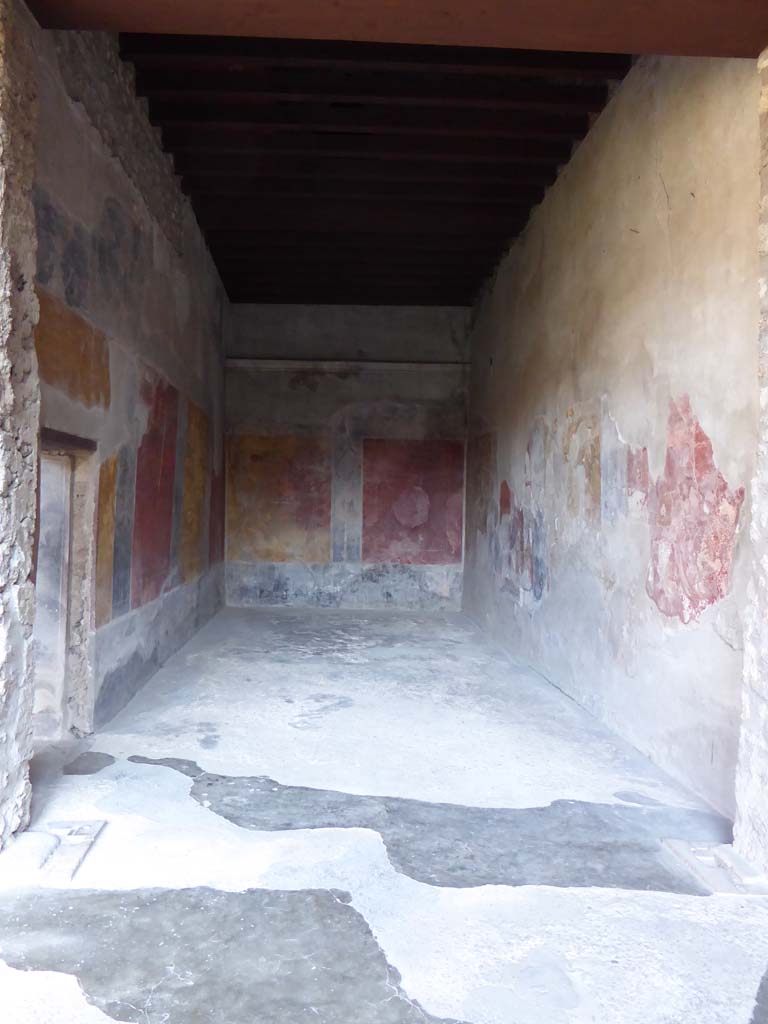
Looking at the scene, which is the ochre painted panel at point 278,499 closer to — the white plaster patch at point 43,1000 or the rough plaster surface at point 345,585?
the rough plaster surface at point 345,585

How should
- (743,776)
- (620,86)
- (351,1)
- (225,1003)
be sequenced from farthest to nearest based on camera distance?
(620,86) → (743,776) → (351,1) → (225,1003)

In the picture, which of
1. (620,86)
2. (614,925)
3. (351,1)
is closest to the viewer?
(614,925)

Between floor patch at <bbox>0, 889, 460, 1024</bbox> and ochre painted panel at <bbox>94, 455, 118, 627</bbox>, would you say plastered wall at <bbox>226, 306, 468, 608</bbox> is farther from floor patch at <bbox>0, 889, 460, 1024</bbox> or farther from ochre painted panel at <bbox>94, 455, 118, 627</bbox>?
floor patch at <bbox>0, 889, 460, 1024</bbox>

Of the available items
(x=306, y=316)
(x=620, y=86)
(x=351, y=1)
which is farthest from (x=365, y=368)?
(x=351, y=1)

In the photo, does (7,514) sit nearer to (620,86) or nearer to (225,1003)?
(225,1003)

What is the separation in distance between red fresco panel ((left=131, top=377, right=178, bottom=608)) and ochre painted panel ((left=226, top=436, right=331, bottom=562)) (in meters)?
3.41

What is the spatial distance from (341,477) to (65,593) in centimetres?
590

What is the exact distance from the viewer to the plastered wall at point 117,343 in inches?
142

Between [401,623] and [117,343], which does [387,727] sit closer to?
[117,343]

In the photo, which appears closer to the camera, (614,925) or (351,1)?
(614,925)

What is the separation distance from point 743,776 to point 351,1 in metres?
2.90

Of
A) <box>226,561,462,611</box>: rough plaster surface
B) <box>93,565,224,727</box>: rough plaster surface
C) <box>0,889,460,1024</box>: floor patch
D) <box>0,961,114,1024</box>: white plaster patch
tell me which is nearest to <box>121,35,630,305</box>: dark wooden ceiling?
<box>93,565,224,727</box>: rough plaster surface

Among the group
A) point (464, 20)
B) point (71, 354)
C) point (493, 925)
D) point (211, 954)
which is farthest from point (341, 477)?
point (211, 954)

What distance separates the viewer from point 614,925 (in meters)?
2.21
